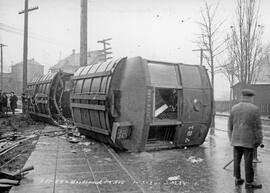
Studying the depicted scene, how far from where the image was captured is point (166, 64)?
897 cm

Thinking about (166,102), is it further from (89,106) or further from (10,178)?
(10,178)

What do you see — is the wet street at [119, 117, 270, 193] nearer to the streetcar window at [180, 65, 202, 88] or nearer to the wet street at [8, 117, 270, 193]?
the wet street at [8, 117, 270, 193]

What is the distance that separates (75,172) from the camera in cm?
634

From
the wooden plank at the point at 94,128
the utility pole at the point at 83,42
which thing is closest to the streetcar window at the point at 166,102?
the wooden plank at the point at 94,128

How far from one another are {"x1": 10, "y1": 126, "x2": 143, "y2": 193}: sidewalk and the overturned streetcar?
0.85 m

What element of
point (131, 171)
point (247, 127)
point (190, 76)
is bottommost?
point (131, 171)

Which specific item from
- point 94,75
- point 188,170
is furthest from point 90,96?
point 188,170

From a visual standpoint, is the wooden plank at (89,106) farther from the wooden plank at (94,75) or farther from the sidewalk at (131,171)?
the sidewalk at (131,171)

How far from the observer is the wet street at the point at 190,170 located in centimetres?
550

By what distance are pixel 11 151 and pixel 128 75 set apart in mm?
3682

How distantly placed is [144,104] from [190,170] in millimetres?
1990

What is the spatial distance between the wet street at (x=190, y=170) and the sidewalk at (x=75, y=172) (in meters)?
0.34

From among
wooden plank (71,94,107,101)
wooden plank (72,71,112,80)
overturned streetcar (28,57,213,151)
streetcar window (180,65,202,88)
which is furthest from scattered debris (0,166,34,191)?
streetcar window (180,65,202,88)

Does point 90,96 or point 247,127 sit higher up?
point 90,96
